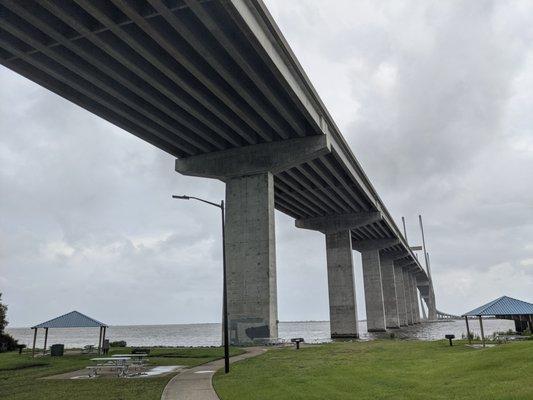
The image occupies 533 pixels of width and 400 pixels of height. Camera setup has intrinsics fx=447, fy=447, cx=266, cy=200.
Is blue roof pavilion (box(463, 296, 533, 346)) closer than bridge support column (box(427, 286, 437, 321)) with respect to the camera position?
Yes

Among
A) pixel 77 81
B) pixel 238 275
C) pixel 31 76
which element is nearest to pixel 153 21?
pixel 77 81

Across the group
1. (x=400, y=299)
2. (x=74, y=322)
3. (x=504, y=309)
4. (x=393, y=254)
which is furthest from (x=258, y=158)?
(x=400, y=299)

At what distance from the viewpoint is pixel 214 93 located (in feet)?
87.1

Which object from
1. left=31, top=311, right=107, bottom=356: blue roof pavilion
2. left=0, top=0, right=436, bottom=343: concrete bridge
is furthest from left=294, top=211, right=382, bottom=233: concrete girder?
left=31, top=311, right=107, bottom=356: blue roof pavilion

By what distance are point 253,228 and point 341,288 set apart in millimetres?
30024

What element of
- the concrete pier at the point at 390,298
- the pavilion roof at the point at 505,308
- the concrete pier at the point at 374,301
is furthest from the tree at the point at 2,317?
the concrete pier at the point at 390,298

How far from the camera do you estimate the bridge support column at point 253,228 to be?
109 ft

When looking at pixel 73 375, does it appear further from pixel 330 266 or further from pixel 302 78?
pixel 330 266

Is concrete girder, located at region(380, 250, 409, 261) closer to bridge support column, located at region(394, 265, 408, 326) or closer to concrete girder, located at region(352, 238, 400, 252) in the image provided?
bridge support column, located at region(394, 265, 408, 326)

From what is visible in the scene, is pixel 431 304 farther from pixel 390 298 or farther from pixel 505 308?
pixel 505 308

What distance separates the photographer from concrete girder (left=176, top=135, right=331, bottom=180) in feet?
112

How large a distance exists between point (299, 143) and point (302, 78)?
7029mm

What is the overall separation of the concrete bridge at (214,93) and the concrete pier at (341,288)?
14.2 meters

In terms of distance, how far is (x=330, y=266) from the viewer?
2424 inches
